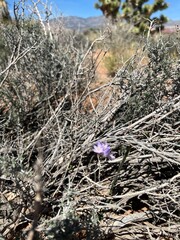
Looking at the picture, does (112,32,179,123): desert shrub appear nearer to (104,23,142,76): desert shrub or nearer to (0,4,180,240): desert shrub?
(0,4,180,240): desert shrub

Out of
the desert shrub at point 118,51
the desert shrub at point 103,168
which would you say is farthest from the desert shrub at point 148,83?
the desert shrub at point 118,51

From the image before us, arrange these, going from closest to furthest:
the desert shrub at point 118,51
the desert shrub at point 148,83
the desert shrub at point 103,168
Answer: the desert shrub at point 103,168 < the desert shrub at point 148,83 < the desert shrub at point 118,51

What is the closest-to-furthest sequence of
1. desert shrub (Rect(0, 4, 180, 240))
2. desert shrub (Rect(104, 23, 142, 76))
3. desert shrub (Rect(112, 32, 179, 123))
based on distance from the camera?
desert shrub (Rect(0, 4, 180, 240)) < desert shrub (Rect(112, 32, 179, 123)) < desert shrub (Rect(104, 23, 142, 76))

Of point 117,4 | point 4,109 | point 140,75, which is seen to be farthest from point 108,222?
point 117,4

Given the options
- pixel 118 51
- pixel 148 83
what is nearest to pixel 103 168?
pixel 148 83

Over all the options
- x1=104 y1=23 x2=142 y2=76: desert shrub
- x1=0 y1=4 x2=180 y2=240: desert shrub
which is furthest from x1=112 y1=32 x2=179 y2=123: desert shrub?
x1=104 y1=23 x2=142 y2=76: desert shrub

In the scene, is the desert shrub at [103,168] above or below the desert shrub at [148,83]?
below

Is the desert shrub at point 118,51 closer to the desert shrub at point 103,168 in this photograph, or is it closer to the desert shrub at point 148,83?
the desert shrub at point 148,83

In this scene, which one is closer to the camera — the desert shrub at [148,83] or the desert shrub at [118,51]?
the desert shrub at [148,83]

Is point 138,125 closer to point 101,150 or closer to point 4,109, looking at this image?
point 101,150

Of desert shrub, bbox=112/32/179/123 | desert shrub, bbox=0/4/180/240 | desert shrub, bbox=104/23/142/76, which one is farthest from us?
desert shrub, bbox=104/23/142/76

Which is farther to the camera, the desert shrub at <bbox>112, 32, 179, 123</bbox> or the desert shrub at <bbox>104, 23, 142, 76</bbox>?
the desert shrub at <bbox>104, 23, 142, 76</bbox>

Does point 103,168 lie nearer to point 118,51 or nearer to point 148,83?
point 148,83

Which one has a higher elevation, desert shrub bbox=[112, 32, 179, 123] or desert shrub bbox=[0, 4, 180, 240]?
desert shrub bbox=[112, 32, 179, 123]
